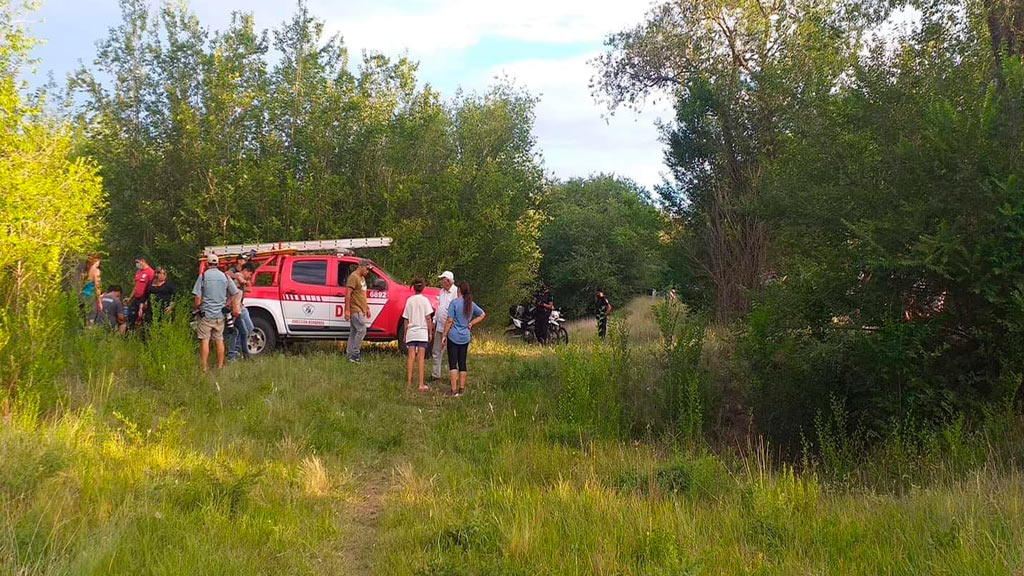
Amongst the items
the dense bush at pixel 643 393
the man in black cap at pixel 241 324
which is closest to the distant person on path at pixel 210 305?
the man in black cap at pixel 241 324

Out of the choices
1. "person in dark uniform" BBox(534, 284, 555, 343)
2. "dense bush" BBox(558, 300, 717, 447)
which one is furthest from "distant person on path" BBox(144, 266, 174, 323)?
"person in dark uniform" BBox(534, 284, 555, 343)

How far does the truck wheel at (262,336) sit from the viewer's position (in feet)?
41.2

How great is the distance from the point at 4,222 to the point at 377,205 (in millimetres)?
11336

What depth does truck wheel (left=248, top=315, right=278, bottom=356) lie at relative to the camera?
12547 millimetres

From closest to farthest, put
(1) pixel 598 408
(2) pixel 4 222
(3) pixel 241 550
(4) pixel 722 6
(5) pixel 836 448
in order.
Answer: (3) pixel 241 550, (2) pixel 4 222, (5) pixel 836 448, (1) pixel 598 408, (4) pixel 722 6

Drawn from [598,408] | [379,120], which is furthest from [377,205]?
[598,408]

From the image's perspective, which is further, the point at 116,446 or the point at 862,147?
the point at 862,147

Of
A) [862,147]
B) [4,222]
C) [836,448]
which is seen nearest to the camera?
[4,222]

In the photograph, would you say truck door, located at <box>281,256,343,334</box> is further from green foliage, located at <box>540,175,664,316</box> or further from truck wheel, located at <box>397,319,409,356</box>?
green foliage, located at <box>540,175,664,316</box>

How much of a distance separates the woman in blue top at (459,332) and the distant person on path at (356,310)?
2235mm

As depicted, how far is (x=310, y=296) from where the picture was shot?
1271 cm

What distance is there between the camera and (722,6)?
21.4 m

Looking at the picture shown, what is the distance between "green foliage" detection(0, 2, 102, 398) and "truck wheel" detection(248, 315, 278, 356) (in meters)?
5.37

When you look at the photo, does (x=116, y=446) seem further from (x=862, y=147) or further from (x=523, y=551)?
(x=862, y=147)
